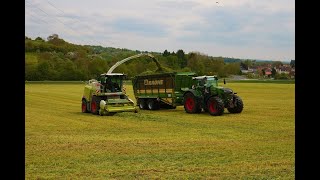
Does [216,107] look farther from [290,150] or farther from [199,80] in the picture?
[290,150]

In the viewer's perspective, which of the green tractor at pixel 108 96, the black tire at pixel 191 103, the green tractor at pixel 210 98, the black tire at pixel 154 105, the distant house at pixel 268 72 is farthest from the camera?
the distant house at pixel 268 72

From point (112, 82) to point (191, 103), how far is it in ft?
11.9

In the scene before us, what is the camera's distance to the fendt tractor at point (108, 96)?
17.7 metres

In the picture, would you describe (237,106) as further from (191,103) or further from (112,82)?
(112,82)

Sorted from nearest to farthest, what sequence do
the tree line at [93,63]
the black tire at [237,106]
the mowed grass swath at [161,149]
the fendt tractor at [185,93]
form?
the mowed grass swath at [161,149]
the fendt tractor at [185,93]
the black tire at [237,106]
the tree line at [93,63]

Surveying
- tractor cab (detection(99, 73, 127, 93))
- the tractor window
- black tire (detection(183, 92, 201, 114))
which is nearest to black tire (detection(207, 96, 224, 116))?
black tire (detection(183, 92, 201, 114))

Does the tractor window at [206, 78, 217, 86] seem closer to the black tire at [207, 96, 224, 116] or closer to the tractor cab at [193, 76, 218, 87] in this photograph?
the tractor cab at [193, 76, 218, 87]

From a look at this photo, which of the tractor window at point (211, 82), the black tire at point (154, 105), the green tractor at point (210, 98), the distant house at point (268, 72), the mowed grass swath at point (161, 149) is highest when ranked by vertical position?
the distant house at point (268, 72)

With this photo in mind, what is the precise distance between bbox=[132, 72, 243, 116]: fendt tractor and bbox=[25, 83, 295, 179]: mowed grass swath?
2.31 m

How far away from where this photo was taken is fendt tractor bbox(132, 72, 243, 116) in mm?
17812

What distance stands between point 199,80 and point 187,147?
31.4 feet

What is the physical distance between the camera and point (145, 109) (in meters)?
22.1

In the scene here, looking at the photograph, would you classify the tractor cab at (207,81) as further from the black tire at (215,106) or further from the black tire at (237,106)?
the black tire at (237,106)

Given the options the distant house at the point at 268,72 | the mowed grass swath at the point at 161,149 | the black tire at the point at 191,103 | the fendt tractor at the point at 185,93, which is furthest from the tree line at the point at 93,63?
the mowed grass swath at the point at 161,149
